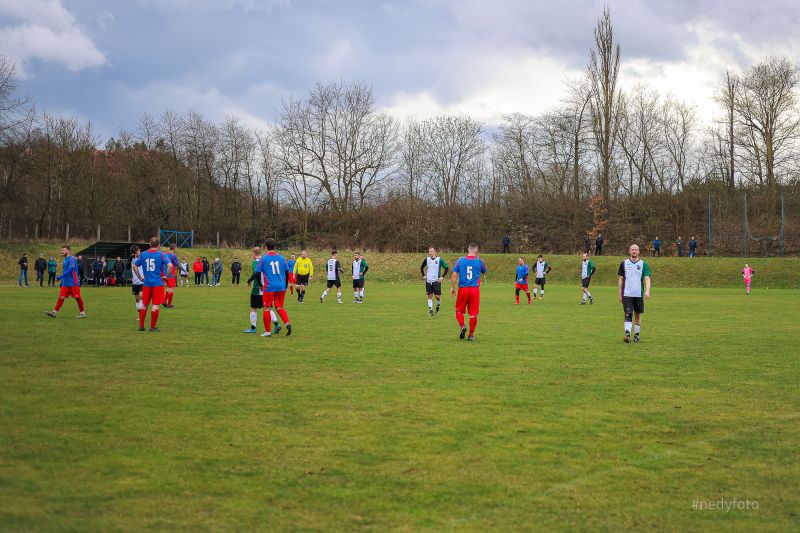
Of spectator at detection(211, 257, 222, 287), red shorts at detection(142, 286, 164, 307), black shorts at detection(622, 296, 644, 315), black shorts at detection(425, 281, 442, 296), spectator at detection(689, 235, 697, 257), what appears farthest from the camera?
spectator at detection(689, 235, 697, 257)

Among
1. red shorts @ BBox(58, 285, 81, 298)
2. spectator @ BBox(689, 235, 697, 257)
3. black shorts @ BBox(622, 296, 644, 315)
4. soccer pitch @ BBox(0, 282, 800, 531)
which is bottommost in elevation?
soccer pitch @ BBox(0, 282, 800, 531)

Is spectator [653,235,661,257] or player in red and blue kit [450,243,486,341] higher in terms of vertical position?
spectator [653,235,661,257]

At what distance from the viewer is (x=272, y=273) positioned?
14914mm

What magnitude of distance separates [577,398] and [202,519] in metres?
5.44

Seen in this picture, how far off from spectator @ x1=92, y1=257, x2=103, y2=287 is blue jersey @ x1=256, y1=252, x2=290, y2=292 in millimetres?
30246

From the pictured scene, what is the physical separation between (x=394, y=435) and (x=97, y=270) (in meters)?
39.1

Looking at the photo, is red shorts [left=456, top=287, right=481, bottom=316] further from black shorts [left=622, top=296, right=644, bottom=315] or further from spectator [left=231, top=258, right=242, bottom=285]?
spectator [left=231, top=258, right=242, bottom=285]

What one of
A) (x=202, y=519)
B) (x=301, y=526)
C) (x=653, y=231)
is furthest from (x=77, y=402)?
(x=653, y=231)

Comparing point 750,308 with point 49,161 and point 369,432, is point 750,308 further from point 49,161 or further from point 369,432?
point 49,161

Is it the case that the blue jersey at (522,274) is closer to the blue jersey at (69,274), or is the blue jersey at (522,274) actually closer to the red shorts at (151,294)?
the red shorts at (151,294)

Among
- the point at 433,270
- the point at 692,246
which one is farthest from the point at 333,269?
the point at 692,246

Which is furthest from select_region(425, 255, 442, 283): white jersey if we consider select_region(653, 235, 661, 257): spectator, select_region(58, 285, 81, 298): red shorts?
select_region(653, 235, 661, 257): spectator

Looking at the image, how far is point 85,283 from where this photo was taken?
42562 mm

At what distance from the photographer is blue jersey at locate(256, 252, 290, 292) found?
48.8ft
